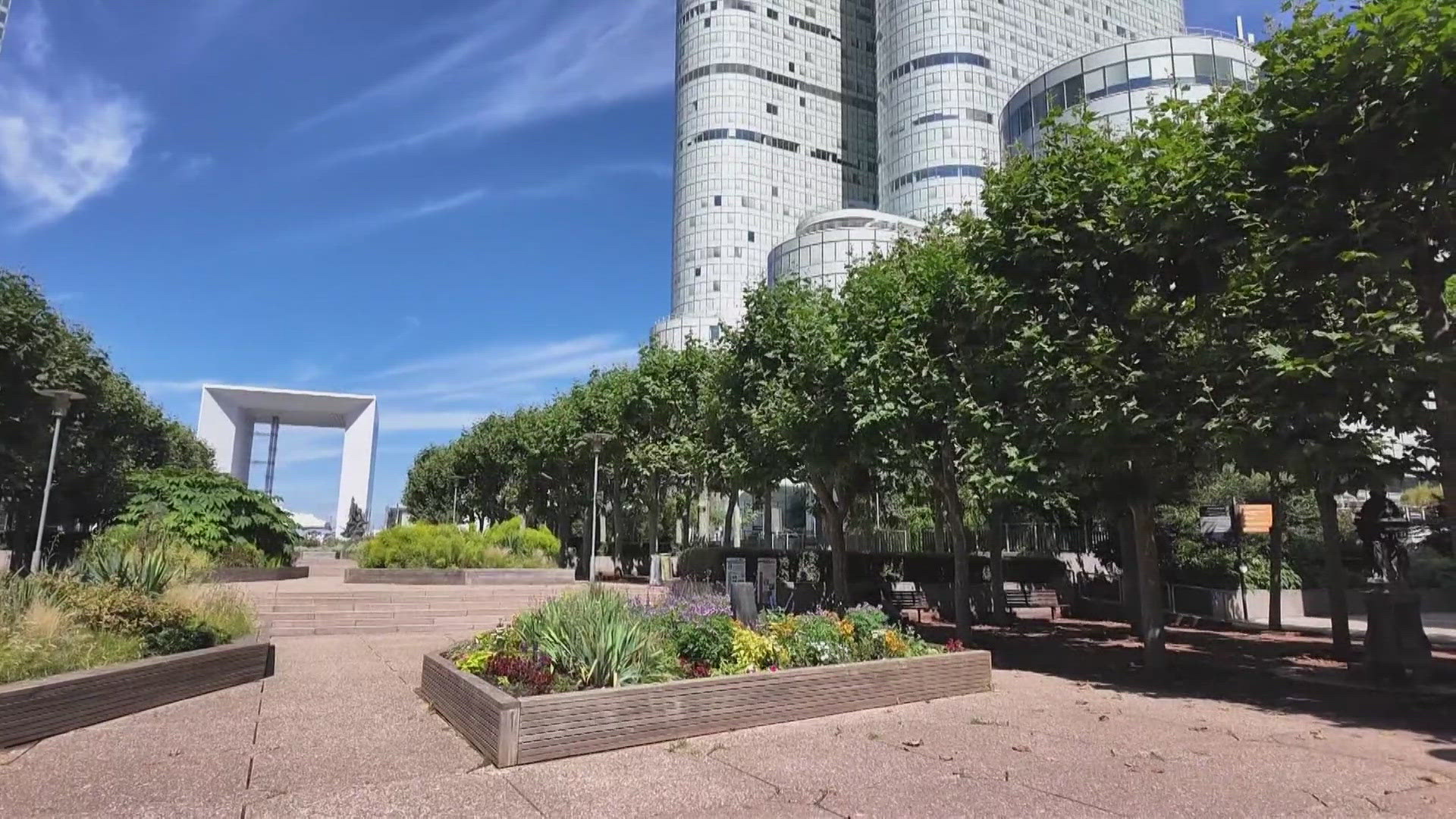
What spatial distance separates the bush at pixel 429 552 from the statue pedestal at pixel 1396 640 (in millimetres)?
20028

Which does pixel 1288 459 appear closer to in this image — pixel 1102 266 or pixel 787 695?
pixel 1102 266

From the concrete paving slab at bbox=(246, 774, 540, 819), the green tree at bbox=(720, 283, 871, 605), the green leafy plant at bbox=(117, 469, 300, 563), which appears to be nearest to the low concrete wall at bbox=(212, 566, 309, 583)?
the green leafy plant at bbox=(117, 469, 300, 563)

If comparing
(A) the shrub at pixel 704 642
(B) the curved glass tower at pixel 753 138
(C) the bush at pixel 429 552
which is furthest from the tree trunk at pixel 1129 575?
(B) the curved glass tower at pixel 753 138

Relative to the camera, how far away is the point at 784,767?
6332 mm

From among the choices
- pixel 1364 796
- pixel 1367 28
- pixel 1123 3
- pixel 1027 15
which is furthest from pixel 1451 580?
pixel 1123 3

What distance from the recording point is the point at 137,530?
21.0 metres

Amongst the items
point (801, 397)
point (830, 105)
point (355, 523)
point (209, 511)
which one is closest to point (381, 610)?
point (801, 397)

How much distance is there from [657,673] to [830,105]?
120m

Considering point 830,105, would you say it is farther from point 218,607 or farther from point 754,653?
point 754,653

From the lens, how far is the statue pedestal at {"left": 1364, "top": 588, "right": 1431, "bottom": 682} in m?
10.6

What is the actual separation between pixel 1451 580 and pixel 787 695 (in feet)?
76.2

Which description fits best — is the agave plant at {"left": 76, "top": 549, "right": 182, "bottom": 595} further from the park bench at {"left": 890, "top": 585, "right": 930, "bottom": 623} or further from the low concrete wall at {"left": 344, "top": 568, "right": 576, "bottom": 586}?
the park bench at {"left": 890, "top": 585, "right": 930, "bottom": 623}

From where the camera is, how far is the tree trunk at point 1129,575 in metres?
18.0

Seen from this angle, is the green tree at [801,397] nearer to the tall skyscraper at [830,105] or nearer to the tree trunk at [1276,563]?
the tree trunk at [1276,563]
